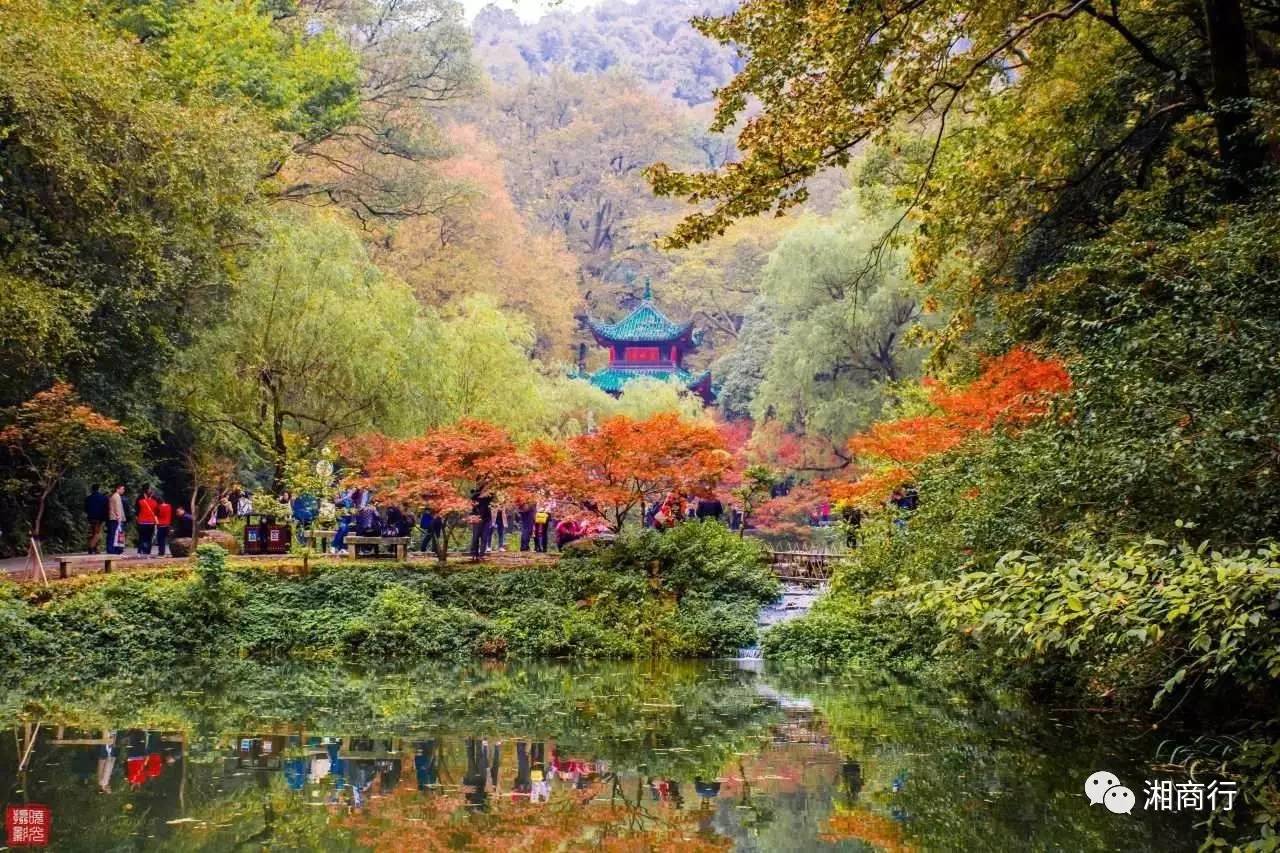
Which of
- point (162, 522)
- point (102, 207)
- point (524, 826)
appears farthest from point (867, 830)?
point (162, 522)

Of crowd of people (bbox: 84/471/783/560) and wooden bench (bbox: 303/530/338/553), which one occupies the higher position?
crowd of people (bbox: 84/471/783/560)

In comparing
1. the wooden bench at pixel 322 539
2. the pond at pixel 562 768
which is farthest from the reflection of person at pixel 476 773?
the wooden bench at pixel 322 539

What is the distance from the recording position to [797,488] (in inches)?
1080

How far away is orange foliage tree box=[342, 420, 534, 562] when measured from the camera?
15039mm

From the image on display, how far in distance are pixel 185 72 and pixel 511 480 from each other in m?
8.99

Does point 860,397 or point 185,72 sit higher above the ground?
point 185,72

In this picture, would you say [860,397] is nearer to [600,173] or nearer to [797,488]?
[797,488]

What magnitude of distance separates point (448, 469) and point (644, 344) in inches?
1003

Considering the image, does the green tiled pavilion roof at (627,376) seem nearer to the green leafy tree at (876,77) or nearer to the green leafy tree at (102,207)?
the green leafy tree at (102,207)

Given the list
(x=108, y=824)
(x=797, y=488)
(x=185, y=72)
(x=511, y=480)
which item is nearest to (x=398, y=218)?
(x=185, y=72)

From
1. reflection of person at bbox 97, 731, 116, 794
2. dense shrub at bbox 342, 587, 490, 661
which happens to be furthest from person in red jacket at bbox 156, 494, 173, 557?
reflection of person at bbox 97, 731, 116, 794

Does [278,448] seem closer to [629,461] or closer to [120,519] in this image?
[120,519]

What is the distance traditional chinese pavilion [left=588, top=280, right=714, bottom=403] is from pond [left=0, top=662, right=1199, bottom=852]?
92.8ft

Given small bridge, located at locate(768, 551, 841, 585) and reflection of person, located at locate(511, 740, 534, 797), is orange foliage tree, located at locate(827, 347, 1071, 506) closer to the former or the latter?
small bridge, located at locate(768, 551, 841, 585)
